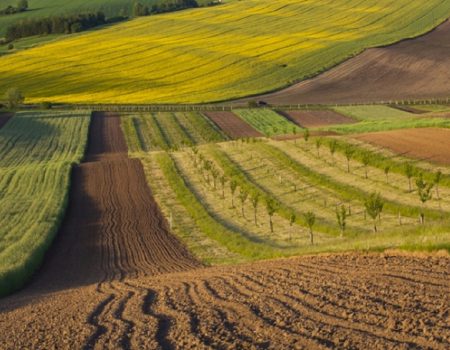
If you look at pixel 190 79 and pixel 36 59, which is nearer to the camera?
pixel 190 79

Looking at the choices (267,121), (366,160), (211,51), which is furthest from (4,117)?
(366,160)

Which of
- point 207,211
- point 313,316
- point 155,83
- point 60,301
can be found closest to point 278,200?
point 207,211

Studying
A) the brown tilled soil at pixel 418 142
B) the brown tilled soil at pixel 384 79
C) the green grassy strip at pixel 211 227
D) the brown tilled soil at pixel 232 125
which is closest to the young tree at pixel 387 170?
the brown tilled soil at pixel 418 142

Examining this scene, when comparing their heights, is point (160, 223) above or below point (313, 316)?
below

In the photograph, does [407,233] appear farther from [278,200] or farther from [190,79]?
[190,79]

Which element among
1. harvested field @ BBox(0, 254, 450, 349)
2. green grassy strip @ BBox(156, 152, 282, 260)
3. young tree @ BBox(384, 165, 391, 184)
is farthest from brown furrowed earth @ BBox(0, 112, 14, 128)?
harvested field @ BBox(0, 254, 450, 349)

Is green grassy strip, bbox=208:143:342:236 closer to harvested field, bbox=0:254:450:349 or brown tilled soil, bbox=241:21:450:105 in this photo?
harvested field, bbox=0:254:450:349

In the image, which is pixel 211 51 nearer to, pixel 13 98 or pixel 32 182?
pixel 13 98
